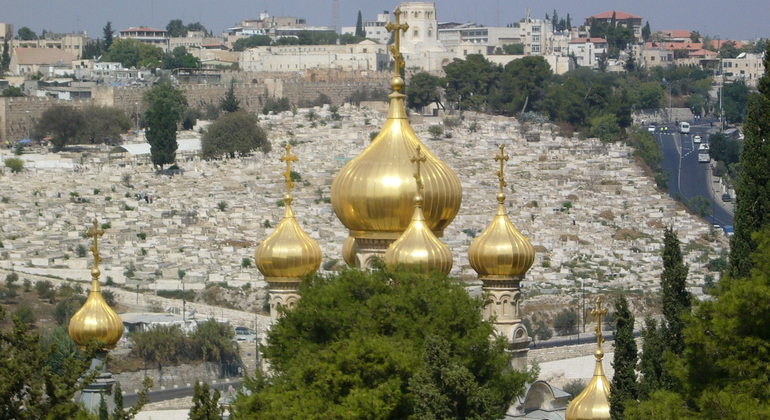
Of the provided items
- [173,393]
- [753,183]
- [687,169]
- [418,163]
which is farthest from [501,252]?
[687,169]

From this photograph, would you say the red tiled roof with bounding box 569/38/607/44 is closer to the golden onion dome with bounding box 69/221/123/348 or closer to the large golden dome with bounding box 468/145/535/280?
the large golden dome with bounding box 468/145/535/280

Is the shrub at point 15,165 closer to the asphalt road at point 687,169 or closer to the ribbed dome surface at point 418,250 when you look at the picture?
the asphalt road at point 687,169

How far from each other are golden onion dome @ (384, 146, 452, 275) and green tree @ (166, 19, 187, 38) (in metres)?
155

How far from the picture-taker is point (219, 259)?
7619 centimetres

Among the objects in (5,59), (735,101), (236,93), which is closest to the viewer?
(236,93)

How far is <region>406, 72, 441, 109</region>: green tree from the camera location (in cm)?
12569

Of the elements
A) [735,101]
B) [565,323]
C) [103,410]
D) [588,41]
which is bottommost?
[735,101]

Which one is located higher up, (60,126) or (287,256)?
(287,256)

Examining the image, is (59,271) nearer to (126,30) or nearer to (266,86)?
(266,86)

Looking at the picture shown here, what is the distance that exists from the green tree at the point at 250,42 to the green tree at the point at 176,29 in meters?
9.11

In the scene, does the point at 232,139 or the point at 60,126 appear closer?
the point at 232,139

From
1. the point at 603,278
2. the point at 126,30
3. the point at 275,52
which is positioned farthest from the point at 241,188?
the point at 126,30

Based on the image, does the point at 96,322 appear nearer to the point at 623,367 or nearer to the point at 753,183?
the point at 623,367

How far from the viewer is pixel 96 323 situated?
97.7ft
